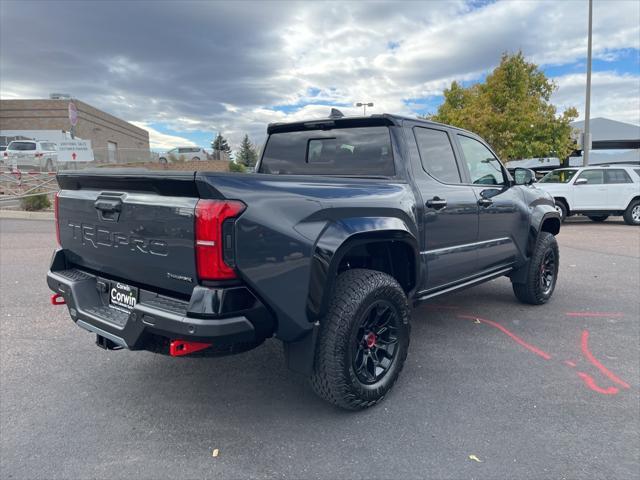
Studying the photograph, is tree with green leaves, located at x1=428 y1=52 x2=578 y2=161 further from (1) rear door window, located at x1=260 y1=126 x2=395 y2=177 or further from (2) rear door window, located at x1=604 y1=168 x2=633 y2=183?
(1) rear door window, located at x1=260 y1=126 x2=395 y2=177

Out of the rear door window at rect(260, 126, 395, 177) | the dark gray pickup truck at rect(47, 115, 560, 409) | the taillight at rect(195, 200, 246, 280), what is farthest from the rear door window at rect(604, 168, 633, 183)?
the taillight at rect(195, 200, 246, 280)

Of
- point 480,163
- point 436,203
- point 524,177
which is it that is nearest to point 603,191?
point 524,177

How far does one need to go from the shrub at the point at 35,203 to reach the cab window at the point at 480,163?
14.6 meters

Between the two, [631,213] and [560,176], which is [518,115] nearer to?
[560,176]

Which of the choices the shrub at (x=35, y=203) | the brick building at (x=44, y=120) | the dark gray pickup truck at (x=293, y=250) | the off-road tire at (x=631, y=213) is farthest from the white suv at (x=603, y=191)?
the brick building at (x=44, y=120)

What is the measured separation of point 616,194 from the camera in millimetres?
13680

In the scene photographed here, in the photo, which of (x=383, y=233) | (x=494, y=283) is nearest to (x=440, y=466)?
(x=383, y=233)

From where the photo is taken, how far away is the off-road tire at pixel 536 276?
5125 millimetres

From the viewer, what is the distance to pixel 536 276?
5.14m

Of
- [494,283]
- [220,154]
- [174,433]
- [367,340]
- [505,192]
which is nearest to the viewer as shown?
[174,433]

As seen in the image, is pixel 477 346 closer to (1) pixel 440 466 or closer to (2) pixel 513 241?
(2) pixel 513 241

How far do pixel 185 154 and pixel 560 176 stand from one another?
3598cm

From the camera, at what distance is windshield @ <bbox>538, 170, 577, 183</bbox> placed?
13930 millimetres

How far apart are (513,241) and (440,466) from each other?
2952 millimetres
